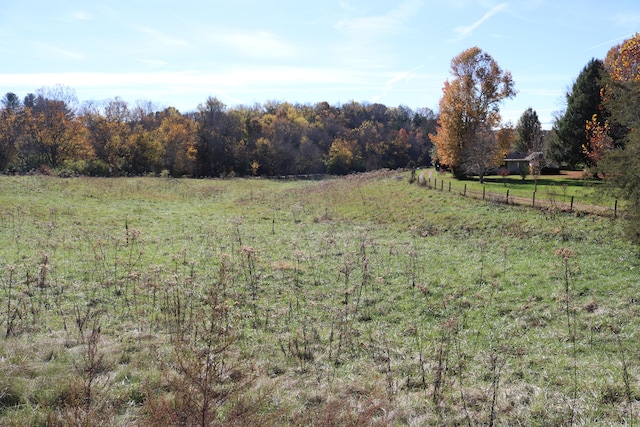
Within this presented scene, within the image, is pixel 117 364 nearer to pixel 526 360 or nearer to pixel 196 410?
pixel 196 410

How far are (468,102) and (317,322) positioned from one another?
130 feet

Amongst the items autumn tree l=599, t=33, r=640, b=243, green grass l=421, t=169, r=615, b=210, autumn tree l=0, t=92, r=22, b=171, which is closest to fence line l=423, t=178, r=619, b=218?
green grass l=421, t=169, r=615, b=210

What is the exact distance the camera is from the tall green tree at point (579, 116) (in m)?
42.8

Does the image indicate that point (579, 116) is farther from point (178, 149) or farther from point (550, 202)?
point (178, 149)

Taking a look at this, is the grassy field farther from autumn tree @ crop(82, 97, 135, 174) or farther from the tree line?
autumn tree @ crop(82, 97, 135, 174)

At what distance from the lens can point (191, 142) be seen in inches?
2982

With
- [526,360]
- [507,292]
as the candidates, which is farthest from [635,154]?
[526,360]

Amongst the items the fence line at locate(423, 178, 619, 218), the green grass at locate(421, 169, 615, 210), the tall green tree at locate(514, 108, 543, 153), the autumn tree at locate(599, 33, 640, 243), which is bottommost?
the fence line at locate(423, 178, 619, 218)

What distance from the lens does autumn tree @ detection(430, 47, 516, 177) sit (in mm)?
43500

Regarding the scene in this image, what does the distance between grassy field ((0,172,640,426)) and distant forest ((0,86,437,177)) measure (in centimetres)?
4259

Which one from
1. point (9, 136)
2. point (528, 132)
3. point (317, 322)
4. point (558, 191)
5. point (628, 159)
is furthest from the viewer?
point (528, 132)

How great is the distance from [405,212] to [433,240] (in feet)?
24.4

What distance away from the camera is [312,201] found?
130ft

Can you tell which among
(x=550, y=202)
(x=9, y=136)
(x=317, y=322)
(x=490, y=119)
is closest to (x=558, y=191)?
(x=550, y=202)
